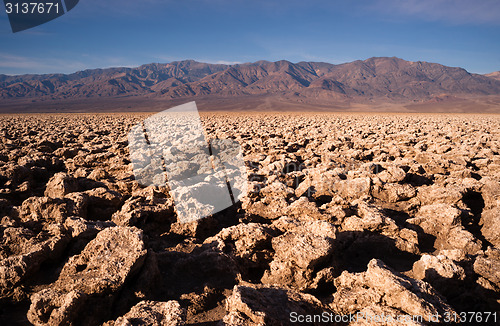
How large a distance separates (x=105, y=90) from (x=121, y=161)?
163632 mm

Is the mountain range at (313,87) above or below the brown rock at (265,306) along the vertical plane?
above

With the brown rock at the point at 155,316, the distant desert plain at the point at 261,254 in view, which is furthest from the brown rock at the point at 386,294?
the brown rock at the point at 155,316

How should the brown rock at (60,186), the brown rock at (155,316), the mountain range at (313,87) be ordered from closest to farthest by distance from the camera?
the brown rock at (155,316)
the brown rock at (60,186)
the mountain range at (313,87)

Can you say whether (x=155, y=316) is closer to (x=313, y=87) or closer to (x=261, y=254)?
(x=261, y=254)

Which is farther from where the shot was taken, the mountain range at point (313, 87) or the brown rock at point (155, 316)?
the mountain range at point (313, 87)

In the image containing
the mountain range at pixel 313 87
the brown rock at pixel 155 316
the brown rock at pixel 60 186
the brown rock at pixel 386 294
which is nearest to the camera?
the brown rock at pixel 155 316

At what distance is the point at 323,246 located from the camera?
221 centimetres

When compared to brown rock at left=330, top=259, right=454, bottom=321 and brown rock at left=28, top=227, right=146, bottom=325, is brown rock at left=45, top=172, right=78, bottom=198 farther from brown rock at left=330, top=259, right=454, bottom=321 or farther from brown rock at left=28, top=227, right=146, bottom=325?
brown rock at left=330, top=259, right=454, bottom=321

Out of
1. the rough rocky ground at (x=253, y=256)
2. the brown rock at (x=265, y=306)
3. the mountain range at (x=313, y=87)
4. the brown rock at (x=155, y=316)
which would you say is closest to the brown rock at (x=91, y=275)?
the rough rocky ground at (x=253, y=256)

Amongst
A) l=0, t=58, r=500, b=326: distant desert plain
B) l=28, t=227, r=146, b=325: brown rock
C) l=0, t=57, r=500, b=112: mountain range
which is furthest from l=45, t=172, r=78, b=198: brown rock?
l=0, t=57, r=500, b=112: mountain range

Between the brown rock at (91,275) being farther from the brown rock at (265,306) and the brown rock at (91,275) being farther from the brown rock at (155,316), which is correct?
the brown rock at (265,306)

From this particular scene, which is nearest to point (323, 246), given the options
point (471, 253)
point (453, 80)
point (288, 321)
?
point (288, 321)

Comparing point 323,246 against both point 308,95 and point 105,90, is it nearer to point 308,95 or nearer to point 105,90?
point 308,95

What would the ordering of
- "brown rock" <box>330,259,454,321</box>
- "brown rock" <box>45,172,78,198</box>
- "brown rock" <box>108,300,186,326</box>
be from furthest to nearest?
"brown rock" <box>45,172,78,198</box> < "brown rock" <box>330,259,454,321</box> < "brown rock" <box>108,300,186,326</box>
